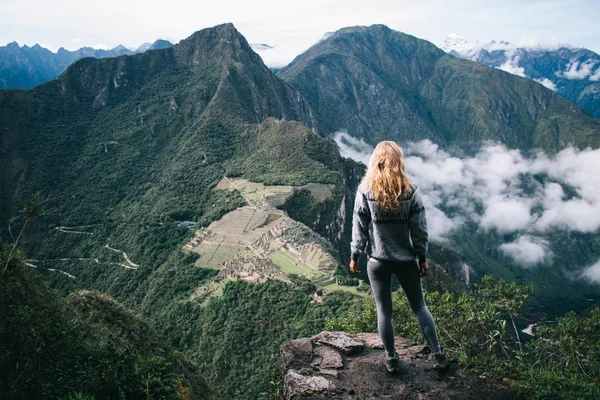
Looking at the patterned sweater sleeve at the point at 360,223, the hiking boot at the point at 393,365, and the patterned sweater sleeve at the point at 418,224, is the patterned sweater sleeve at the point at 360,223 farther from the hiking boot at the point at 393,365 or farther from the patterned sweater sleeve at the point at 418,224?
the hiking boot at the point at 393,365

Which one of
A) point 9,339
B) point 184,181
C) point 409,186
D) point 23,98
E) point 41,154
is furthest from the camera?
point 23,98

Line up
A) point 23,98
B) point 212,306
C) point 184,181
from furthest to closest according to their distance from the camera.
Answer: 1. point 23,98
2. point 184,181
3. point 212,306

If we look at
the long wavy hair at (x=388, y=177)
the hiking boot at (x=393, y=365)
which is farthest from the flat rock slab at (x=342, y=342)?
the long wavy hair at (x=388, y=177)

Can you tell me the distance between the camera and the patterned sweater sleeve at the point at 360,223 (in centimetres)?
650

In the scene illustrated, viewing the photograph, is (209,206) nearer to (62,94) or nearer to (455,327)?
(455,327)

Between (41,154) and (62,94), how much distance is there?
3139 cm

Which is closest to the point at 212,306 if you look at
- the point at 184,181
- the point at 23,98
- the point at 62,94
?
the point at 184,181

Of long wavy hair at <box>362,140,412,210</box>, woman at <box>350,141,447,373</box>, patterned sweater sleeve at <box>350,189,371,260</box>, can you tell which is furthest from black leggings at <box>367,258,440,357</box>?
long wavy hair at <box>362,140,412,210</box>

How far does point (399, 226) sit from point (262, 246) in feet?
148

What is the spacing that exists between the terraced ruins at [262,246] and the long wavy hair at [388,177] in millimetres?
32912

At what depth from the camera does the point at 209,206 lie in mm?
73000

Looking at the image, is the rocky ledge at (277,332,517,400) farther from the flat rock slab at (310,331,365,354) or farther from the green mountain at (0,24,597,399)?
the green mountain at (0,24,597,399)

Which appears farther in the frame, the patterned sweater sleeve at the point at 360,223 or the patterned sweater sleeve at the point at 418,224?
the patterned sweater sleeve at the point at 360,223

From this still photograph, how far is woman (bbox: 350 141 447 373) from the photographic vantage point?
623 centimetres
